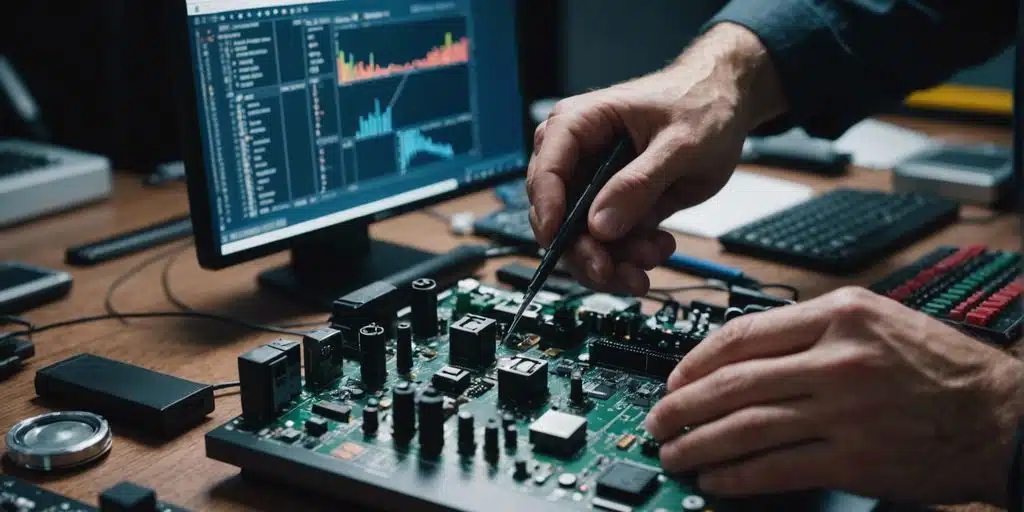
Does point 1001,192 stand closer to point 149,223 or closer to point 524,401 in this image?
point 524,401

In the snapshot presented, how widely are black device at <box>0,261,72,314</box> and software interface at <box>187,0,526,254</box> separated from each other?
12.1 inches

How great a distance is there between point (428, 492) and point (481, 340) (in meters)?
0.23

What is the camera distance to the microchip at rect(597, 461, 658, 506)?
2.51 feet

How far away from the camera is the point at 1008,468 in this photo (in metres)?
0.81

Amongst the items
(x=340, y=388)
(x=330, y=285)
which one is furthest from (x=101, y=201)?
(x=340, y=388)

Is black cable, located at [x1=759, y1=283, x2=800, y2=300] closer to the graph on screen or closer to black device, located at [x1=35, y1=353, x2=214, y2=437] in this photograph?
the graph on screen

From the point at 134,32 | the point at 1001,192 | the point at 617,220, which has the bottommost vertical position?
the point at 1001,192

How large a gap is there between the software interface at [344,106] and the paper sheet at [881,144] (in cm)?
83

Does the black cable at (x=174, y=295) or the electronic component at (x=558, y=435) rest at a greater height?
the electronic component at (x=558, y=435)

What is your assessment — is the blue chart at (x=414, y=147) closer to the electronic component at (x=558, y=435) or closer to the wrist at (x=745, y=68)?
the wrist at (x=745, y=68)

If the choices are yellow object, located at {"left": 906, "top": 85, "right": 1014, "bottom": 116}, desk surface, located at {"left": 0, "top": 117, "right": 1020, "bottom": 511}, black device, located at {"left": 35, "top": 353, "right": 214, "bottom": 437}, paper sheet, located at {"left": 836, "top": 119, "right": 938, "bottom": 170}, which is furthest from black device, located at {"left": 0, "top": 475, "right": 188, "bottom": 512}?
yellow object, located at {"left": 906, "top": 85, "right": 1014, "bottom": 116}

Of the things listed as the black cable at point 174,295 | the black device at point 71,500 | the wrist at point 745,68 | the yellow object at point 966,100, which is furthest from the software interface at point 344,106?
the yellow object at point 966,100

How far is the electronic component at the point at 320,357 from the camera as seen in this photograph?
96 cm

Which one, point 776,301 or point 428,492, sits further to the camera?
point 776,301
